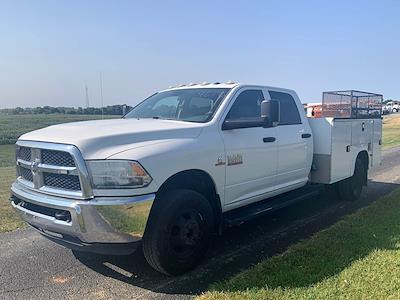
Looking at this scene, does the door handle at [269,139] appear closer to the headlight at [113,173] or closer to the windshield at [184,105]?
the windshield at [184,105]

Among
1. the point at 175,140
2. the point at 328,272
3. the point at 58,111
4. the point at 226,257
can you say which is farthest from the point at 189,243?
the point at 58,111

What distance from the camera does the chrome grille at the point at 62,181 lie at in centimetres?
380

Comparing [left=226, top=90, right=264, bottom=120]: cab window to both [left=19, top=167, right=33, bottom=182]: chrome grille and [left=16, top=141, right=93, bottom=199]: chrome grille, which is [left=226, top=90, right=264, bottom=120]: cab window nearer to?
[left=16, top=141, right=93, bottom=199]: chrome grille

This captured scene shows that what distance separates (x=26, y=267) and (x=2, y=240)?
47.0 inches

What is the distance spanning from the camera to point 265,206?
217 inches

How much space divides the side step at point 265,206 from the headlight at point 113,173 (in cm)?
152

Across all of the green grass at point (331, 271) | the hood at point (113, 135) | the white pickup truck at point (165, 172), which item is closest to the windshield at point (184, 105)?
the white pickup truck at point (165, 172)

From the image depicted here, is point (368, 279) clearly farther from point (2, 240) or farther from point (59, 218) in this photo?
point (2, 240)

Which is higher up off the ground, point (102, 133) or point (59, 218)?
point (102, 133)

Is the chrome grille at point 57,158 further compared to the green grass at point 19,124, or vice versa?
the green grass at point 19,124

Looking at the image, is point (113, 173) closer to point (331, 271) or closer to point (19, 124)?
point (331, 271)

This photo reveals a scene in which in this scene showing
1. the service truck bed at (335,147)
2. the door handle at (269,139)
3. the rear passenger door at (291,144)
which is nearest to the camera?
the door handle at (269,139)

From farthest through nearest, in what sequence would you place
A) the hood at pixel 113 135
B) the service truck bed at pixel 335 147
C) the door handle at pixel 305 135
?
the service truck bed at pixel 335 147, the door handle at pixel 305 135, the hood at pixel 113 135

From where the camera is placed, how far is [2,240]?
5.51 metres
